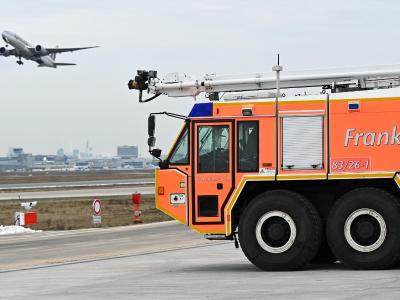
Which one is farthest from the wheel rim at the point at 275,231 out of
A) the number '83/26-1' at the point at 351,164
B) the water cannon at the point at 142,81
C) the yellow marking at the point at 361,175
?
the water cannon at the point at 142,81

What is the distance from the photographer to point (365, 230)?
13.8m

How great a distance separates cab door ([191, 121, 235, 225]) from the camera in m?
14.6

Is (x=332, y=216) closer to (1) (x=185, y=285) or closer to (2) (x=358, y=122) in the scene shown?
(2) (x=358, y=122)

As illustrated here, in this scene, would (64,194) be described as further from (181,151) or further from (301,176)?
(301,176)

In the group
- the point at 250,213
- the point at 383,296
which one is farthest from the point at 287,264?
the point at 383,296

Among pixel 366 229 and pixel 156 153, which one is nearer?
pixel 366 229

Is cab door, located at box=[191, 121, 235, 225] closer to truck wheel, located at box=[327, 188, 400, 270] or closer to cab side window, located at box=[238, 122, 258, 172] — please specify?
cab side window, located at box=[238, 122, 258, 172]

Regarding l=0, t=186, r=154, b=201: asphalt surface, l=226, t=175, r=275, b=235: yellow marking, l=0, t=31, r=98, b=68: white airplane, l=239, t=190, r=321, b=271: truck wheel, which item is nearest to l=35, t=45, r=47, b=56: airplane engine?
l=0, t=31, r=98, b=68: white airplane

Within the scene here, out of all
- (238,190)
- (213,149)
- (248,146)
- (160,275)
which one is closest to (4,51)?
(213,149)

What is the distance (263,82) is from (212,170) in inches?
72.1

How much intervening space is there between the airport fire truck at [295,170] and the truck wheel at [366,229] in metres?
0.02

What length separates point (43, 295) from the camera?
1208 cm

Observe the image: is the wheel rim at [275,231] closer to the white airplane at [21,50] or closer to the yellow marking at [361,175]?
the yellow marking at [361,175]

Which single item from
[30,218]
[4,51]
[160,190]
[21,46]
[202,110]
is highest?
[21,46]
